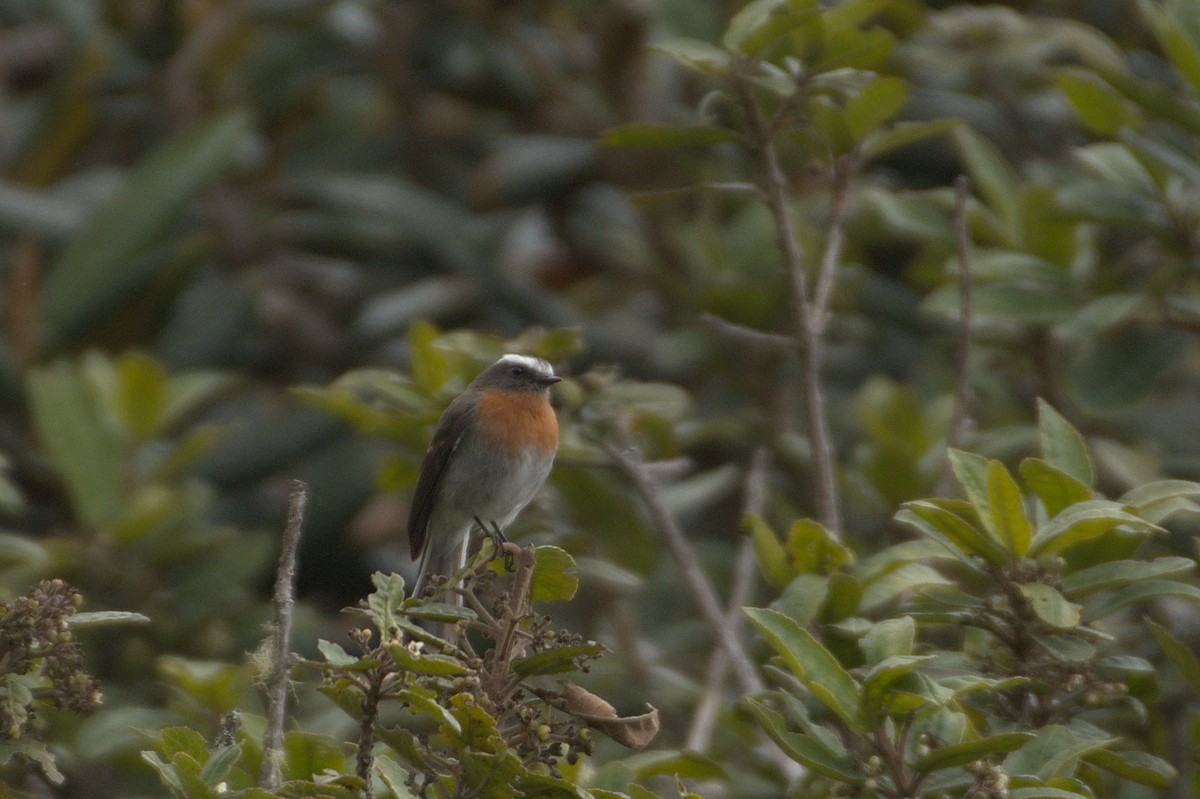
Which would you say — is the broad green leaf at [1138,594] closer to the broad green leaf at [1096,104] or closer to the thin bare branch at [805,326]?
the thin bare branch at [805,326]

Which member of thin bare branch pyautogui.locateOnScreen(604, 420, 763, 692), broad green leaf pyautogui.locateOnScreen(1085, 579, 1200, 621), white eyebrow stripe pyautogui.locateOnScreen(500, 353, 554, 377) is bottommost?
white eyebrow stripe pyautogui.locateOnScreen(500, 353, 554, 377)

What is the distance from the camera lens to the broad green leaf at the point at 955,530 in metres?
2.53

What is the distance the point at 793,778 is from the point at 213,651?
1923 mm

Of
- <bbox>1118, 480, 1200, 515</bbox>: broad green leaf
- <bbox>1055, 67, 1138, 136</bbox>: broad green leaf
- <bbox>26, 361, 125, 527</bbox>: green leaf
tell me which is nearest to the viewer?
<bbox>1118, 480, 1200, 515</bbox>: broad green leaf

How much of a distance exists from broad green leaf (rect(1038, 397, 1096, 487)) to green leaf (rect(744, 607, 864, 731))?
653mm

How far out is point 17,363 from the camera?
5211 mm

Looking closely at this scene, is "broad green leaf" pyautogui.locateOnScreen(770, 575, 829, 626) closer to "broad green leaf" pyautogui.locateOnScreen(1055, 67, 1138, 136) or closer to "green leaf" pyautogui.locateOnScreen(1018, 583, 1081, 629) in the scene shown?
"green leaf" pyautogui.locateOnScreen(1018, 583, 1081, 629)

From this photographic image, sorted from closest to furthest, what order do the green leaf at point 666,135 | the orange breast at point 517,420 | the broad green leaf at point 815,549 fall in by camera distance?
the broad green leaf at point 815,549 → the green leaf at point 666,135 → the orange breast at point 517,420

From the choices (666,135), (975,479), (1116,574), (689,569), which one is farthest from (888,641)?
(666,135)

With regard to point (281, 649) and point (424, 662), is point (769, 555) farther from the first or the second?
point (281, 649)

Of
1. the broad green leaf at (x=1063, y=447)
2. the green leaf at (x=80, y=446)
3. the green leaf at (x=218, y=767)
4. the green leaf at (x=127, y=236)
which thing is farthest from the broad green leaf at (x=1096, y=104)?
the green leaf at (x=127, y=236)

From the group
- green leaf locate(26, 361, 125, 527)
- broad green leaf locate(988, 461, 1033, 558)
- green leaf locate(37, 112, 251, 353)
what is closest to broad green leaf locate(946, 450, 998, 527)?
broad green leaf locate(988, 461, 1033, 558)

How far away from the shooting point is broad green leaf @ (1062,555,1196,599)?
2.58m

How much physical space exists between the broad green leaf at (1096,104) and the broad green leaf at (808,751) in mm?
2115
